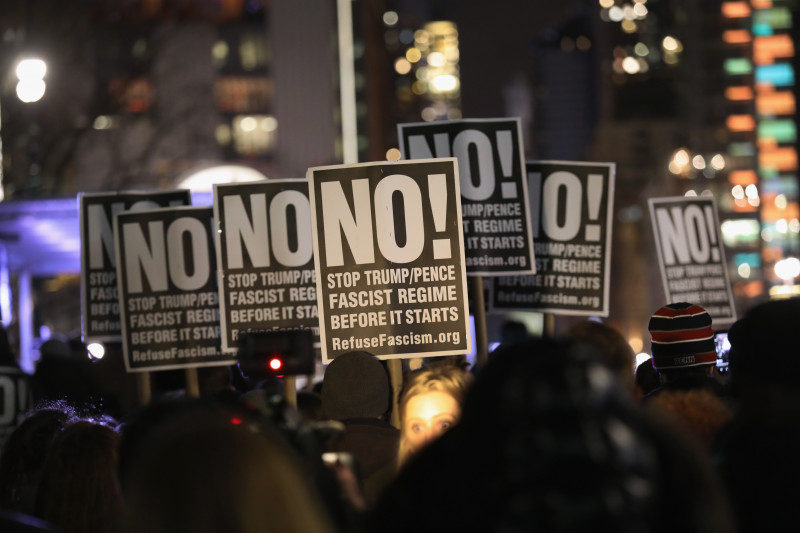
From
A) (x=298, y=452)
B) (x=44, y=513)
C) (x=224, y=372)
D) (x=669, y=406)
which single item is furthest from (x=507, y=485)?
(x=224, y=372)

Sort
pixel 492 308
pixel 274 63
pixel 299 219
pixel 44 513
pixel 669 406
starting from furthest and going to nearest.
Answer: pixel 274 63, pixel 492 308, pixel 299 219, pixel 44 513, pixel 669 406

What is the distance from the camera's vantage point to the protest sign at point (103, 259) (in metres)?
11.3

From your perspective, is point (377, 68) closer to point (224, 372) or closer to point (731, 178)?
point (731, 178)

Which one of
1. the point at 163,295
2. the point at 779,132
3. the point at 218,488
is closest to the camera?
the point at 218,488

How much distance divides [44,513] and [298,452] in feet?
6.74

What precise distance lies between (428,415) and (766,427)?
2.36 meters

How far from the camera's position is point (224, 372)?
1127 centimetres

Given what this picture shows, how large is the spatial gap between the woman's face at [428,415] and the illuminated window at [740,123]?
15460cm

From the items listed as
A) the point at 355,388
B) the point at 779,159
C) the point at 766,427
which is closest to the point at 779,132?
the point at 779,159

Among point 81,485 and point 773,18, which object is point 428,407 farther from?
point 773,18

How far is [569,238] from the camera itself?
10133mm

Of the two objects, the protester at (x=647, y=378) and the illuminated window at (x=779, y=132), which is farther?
the illuminated window at (x=779, y=132)

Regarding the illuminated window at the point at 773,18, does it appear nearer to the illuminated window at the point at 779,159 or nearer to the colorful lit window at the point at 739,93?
the colorful lit window at the point at 739,93

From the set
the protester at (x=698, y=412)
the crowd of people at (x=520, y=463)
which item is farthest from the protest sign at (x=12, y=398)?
the protester at (x=698, y=412)
